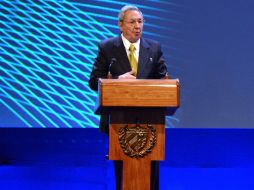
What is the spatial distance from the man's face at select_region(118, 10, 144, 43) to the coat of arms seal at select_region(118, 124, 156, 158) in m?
0.60

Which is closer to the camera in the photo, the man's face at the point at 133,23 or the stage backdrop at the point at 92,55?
the man's face at the point at 133,23

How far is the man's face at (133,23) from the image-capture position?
2.99m

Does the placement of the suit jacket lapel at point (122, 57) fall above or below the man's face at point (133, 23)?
below

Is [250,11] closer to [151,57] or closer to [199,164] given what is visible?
[199,164]

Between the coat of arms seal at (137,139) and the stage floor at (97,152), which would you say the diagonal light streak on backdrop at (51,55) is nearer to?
the stage floor at (97,152)

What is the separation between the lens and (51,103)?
199 inches

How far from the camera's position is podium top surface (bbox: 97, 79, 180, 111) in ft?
8.50

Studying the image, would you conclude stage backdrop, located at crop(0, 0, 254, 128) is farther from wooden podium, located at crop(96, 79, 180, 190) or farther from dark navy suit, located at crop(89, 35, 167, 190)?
wooden podium, located at crop(96, 79, 180, 190)

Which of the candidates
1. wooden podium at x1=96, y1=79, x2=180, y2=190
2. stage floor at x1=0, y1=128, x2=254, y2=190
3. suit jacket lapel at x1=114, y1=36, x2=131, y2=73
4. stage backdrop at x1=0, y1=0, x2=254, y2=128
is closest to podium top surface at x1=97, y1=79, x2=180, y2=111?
wooden podium at x1=96, y1=79, x2=180, y2=190

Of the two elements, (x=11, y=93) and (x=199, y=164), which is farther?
(x=199, y=164)

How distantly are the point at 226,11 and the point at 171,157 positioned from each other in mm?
1576

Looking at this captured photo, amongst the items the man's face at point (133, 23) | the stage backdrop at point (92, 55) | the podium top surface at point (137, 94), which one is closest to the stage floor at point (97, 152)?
the stage backdrop at point (92, 55)

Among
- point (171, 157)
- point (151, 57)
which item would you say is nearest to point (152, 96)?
point (151, 57)

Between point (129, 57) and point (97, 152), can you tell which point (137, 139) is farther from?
point (97, 152)
